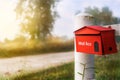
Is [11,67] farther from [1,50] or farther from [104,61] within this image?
[104,61]

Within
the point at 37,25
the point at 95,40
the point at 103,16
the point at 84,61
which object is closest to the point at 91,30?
the point at 95,40

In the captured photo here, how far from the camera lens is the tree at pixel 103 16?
10.8 feet

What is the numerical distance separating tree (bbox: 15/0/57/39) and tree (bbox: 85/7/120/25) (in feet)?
1.53

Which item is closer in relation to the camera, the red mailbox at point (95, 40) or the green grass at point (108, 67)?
the red mailbox at point (95, 40)

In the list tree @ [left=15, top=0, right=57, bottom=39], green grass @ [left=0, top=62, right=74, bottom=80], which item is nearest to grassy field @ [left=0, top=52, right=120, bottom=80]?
green grass @ [left=0, top=62, right=74, bottom=80]

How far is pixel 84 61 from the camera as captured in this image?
2662 millimetres

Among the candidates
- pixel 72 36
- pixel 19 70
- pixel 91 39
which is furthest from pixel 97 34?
pixel 19 70

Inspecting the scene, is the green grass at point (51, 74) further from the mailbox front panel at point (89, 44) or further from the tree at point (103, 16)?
the tree at point (103, 16)

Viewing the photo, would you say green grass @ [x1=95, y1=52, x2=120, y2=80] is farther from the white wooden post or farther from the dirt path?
the white wooden post

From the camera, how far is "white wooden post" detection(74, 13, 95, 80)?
2632mm

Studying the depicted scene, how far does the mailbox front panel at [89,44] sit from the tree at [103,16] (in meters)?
0.65

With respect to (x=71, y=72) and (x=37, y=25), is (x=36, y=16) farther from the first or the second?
(x=71, y=72)

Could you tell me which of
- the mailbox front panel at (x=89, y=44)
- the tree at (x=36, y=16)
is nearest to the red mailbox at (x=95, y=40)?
the mailbox front panel at (x=89, y=44)

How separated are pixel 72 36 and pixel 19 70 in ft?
2.00
